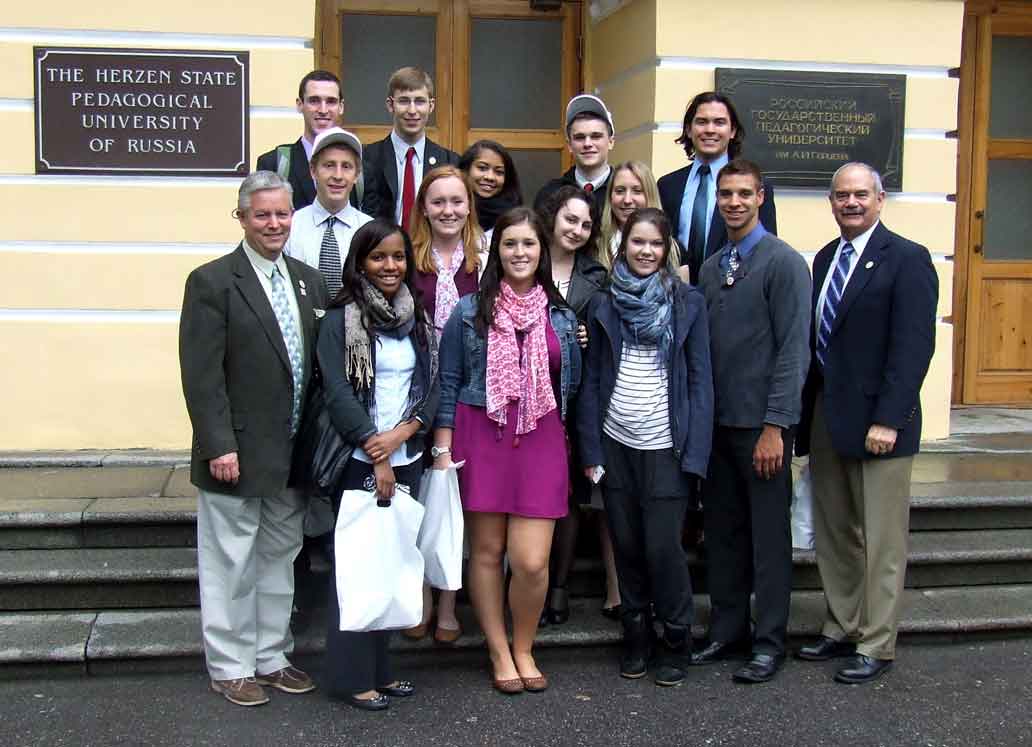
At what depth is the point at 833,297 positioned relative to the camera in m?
4.55

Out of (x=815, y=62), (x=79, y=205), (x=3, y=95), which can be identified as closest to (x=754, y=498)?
(x=815, y=62)

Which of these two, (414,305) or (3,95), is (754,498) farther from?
(3,95)

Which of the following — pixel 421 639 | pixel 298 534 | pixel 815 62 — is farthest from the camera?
pixel 815 62

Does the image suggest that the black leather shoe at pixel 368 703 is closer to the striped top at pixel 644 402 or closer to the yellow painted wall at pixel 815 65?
the striped top at pixel 644 402

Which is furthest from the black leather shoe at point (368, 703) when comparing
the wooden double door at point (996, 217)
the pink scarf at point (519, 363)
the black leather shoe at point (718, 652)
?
the wooden double door at point (996, 217)

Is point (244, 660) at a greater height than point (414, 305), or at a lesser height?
lesser

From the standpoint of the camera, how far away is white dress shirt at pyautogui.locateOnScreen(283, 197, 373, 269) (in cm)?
462

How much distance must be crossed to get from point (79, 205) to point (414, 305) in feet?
10.2

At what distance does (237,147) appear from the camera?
253 inches

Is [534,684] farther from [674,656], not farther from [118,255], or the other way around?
[118,255]

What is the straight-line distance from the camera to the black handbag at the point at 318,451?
13.4ft

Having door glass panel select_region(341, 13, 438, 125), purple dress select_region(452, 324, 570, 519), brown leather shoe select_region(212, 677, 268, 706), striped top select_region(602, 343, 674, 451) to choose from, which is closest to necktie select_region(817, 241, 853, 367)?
striped top select_region(602, 343, 674, 451)

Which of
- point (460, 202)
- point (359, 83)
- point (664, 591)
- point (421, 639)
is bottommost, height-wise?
point (421, 639)

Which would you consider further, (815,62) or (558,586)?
(815,62)
